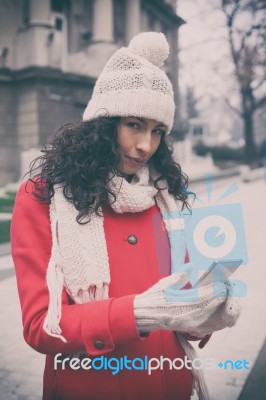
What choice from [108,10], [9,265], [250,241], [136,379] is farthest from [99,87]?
[108,10]

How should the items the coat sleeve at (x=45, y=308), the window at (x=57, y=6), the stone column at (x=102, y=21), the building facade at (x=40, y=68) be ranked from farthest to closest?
the stone column at (x=102, y=21) → the window at (x=57, y=6) → the building facade at (x=40, y=68) → the coat sleeve at (x=45, y=308)

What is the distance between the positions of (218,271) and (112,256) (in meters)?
0.41

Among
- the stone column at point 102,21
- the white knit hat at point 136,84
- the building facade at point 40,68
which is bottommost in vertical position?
the white knit hat at point 136,84

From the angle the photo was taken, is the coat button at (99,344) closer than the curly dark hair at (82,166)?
Yes

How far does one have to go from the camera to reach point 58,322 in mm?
1265

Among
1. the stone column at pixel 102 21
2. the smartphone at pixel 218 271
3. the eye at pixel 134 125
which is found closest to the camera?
the smartphone at pixel 218 271

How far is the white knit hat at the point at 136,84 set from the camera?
5.01 feet

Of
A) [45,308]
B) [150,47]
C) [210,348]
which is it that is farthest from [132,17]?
[45,308]

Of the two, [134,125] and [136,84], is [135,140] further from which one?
[136,84]

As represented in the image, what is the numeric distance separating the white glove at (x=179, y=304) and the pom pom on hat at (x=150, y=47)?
78cm

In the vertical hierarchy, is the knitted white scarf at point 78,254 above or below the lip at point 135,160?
below

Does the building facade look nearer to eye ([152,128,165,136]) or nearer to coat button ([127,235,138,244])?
eye ([152,128,165,136])

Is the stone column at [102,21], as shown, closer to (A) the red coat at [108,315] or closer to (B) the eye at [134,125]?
(B) the eye at [134,125]

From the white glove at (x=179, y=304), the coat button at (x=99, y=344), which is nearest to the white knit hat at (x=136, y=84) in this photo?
the white glove at (x=179, y=304)
